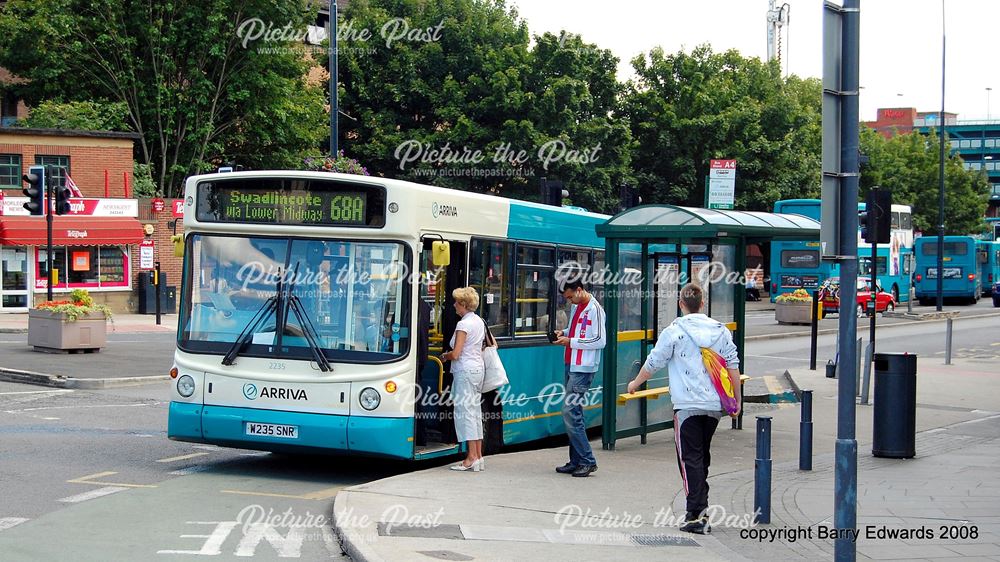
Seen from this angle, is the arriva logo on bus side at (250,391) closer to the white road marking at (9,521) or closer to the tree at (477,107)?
Answer: the white road marking at (9,521)

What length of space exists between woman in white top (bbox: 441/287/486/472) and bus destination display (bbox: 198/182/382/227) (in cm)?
117

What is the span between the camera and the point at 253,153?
156ft

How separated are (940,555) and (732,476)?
337 cm

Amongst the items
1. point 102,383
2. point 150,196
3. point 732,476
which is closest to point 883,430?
point 732,476

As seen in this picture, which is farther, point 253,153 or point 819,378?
point 253,153

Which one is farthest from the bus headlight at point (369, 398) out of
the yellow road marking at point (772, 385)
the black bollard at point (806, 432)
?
the yellow road marking at point (772, 385)

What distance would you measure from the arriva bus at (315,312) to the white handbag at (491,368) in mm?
422

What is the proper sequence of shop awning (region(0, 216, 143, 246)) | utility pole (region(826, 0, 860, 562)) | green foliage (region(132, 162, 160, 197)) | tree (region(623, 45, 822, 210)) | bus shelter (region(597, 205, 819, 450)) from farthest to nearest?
tree (region(623, 45, 822, 210)), green foliage (region(132, 162, 160, 197)), shop awning (region(0, 216, 143, 246)), bus shelter (region(597, 205, 819, 450)), utility pole (region(826, 0, 860, 562))

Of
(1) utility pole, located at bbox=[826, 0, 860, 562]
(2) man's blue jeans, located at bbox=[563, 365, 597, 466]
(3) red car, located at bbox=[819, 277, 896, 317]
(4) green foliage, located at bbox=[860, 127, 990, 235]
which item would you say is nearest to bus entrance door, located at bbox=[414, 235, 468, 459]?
(2) man's blue jeans, located at bbox=[563, 365, 597, 466]

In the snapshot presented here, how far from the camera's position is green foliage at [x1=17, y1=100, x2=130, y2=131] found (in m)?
40.5

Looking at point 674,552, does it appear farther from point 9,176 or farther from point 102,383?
point 9,176

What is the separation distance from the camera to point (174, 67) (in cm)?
4306

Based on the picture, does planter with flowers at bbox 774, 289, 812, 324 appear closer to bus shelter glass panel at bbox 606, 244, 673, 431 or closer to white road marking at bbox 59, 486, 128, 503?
bus shelter glass panel at bbox 606, 244, 673, 431

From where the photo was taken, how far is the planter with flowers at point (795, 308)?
1435 inches
